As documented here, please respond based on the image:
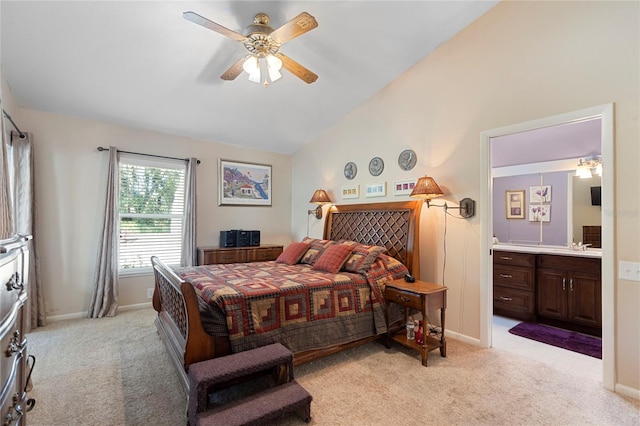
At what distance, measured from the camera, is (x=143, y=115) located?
401 centimetres

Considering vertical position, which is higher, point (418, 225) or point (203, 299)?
point (418, 225)

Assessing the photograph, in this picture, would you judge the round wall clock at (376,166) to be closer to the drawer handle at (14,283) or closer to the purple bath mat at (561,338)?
the purple bath mat at (561,338)

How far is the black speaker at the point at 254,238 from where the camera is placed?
5041 millimetres

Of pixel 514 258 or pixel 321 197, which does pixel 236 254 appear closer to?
pixel 321 197

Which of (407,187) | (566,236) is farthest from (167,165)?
(566,236)

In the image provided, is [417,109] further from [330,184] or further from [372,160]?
[330,184]

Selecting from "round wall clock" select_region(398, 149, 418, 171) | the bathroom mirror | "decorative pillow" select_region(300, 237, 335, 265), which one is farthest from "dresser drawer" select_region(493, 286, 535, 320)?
"decorative pillow" select_region(300, 237, 335, 265)

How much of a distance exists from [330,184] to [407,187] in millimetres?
1549

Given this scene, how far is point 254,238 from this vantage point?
16.6 feet

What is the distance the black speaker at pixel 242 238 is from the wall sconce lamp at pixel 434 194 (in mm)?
2910

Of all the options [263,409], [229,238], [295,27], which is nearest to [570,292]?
[263,409]

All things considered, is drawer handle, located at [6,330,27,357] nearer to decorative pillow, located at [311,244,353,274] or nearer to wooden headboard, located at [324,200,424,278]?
decorative pillow, located at [311,244,353,274]

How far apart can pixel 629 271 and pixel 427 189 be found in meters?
1.71

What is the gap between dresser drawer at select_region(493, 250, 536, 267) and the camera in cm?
380
